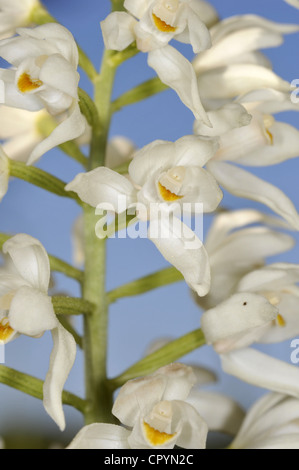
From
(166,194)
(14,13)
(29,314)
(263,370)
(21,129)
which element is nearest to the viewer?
(29,314)

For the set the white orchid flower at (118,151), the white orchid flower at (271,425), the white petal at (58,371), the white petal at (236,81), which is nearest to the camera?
the white petal at (58,371)

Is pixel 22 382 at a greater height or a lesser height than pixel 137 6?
lesser

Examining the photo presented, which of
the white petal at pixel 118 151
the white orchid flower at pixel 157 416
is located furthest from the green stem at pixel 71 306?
the white petal at pixel 118 151

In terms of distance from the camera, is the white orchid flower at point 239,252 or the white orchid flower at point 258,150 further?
the white orchid flower at point 239,252

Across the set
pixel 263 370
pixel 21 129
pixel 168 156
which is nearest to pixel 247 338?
pixel 263 370

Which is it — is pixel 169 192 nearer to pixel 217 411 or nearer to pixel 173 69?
pixel 173 69

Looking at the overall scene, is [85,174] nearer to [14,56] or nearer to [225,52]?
[14,56]

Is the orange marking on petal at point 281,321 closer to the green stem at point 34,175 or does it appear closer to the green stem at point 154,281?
the green stem at point 154,281
